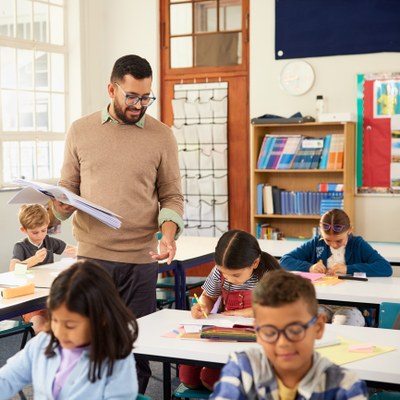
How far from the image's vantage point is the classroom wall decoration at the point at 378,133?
6.63m

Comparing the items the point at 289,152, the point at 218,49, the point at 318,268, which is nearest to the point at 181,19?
the point at 218,49

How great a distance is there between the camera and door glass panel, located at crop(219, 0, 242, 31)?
7164mm

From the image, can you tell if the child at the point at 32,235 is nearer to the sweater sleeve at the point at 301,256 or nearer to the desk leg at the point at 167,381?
the sweater sleeve at the point at 301,256

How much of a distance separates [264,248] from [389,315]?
6.18ft

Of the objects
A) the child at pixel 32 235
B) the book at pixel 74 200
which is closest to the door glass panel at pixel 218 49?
the child at pixel 32 235

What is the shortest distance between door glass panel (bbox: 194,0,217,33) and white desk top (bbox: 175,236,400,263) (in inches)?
97.5

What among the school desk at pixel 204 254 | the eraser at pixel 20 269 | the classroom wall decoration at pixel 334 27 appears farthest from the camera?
the classroom wall decoration at pixel 334 27

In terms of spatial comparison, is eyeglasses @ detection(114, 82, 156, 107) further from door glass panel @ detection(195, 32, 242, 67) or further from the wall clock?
door glass panel @ detection(195, 32, 242, 67)

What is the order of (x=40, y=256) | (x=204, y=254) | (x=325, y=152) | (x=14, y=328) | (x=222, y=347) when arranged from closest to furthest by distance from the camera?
1. (x=222, y=347)
2. (x=14, y=328)
3. (x=40, y=256)
4. (x=204, y=254)
5. (x=325, y=152)

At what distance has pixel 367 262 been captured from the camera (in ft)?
14.4

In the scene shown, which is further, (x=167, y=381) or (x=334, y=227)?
(x=334, y=227)

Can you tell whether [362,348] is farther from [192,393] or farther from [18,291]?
[18,291]

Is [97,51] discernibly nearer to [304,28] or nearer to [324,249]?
[304,28]

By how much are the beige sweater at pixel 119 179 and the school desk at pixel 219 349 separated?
0.35 m
